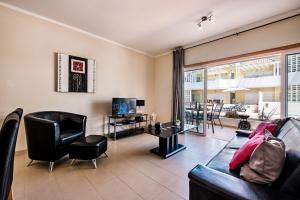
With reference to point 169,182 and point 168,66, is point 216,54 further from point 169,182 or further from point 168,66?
point 169,182

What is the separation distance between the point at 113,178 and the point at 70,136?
1065mm

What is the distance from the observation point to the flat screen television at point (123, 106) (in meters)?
3.87

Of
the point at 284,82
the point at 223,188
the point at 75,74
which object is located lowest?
the point at 223,188

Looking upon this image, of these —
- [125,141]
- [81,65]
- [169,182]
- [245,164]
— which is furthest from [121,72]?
[245,164]

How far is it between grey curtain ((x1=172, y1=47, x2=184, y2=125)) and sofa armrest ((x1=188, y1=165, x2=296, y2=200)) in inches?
134

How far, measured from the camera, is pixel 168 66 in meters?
5.05

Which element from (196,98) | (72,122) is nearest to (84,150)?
(72,122)

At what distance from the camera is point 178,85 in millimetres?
4570

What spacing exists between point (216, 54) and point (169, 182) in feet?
10.8

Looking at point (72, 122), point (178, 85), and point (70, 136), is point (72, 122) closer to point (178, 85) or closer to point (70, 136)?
point (70, 136)

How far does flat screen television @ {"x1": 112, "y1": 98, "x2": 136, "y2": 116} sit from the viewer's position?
152 inches

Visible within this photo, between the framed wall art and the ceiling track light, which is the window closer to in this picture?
the ceiling track light

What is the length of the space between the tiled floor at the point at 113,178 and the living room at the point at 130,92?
15 millimetres

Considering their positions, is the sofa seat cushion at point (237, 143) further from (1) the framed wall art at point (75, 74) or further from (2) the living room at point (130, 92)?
(1) the framed wall art at point (75, 74)
